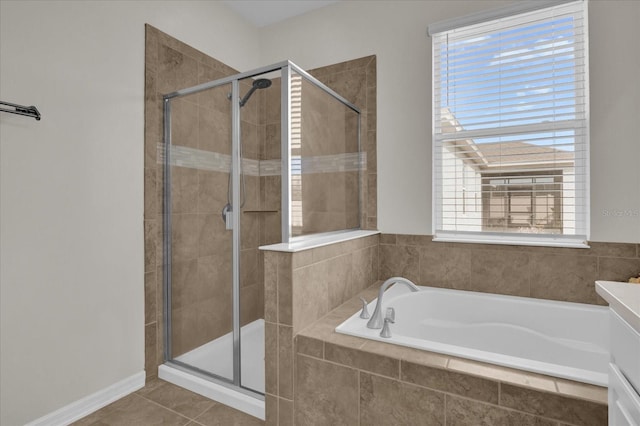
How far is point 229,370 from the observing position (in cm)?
198

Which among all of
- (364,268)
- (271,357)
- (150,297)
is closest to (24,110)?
(150,297)

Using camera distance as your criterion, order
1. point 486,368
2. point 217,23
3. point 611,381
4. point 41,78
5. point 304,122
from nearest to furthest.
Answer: point 611,381 < point 486,368 < point 41,78 < point 304,122 < point 217,23

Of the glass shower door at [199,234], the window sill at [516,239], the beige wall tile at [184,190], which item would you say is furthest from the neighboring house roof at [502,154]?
the beige wall tile at [184,190]

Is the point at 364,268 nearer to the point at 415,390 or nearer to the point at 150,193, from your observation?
the point at 415,390

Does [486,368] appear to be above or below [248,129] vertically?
below

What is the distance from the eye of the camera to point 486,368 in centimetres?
124

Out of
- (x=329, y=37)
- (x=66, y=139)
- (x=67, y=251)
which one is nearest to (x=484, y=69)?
(x=329, y=37)

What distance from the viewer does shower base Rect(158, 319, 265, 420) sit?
6.08 feet

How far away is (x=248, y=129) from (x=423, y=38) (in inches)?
58.4

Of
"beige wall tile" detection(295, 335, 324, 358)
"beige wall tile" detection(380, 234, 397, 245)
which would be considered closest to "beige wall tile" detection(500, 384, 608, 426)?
"beige wall tile" detection(295, 335, 324, 358)

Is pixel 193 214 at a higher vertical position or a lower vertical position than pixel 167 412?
higher

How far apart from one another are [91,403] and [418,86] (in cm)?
285

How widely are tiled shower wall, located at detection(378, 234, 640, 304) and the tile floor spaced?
1379mm

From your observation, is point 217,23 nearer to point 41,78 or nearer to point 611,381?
point 41,78
